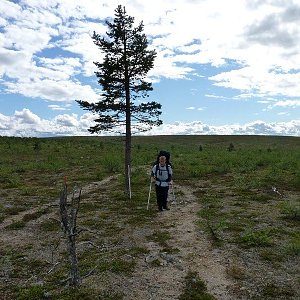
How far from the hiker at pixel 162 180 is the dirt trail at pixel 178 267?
8.65 feet

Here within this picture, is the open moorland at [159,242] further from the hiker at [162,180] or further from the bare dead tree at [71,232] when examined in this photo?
the hiker at [162,180]

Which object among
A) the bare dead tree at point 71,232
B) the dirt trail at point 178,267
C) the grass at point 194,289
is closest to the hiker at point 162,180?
the dirt trail at point 178,267

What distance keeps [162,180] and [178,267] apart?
23.2 feet

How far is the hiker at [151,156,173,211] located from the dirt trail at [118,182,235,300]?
264 centimetres

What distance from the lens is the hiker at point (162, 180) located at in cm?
1611

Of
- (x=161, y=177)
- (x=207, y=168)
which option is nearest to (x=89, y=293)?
(x=161, y=177)

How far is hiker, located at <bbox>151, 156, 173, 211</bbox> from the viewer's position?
16.1 metres

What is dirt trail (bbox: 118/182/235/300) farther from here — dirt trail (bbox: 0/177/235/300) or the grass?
the grass

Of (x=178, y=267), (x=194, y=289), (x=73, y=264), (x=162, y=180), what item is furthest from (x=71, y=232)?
(x=162, y=180)

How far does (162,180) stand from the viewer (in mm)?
16141

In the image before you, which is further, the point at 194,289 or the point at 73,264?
the point at 194,289

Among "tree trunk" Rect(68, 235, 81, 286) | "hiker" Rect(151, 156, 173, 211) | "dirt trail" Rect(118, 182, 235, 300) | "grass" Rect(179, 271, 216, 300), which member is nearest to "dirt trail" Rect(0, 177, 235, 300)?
"dirt trail" Rect(118, 182, 235, 300)

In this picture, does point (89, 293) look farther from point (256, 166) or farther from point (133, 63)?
point (256, 166)

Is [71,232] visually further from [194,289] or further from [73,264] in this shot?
[194,289]
